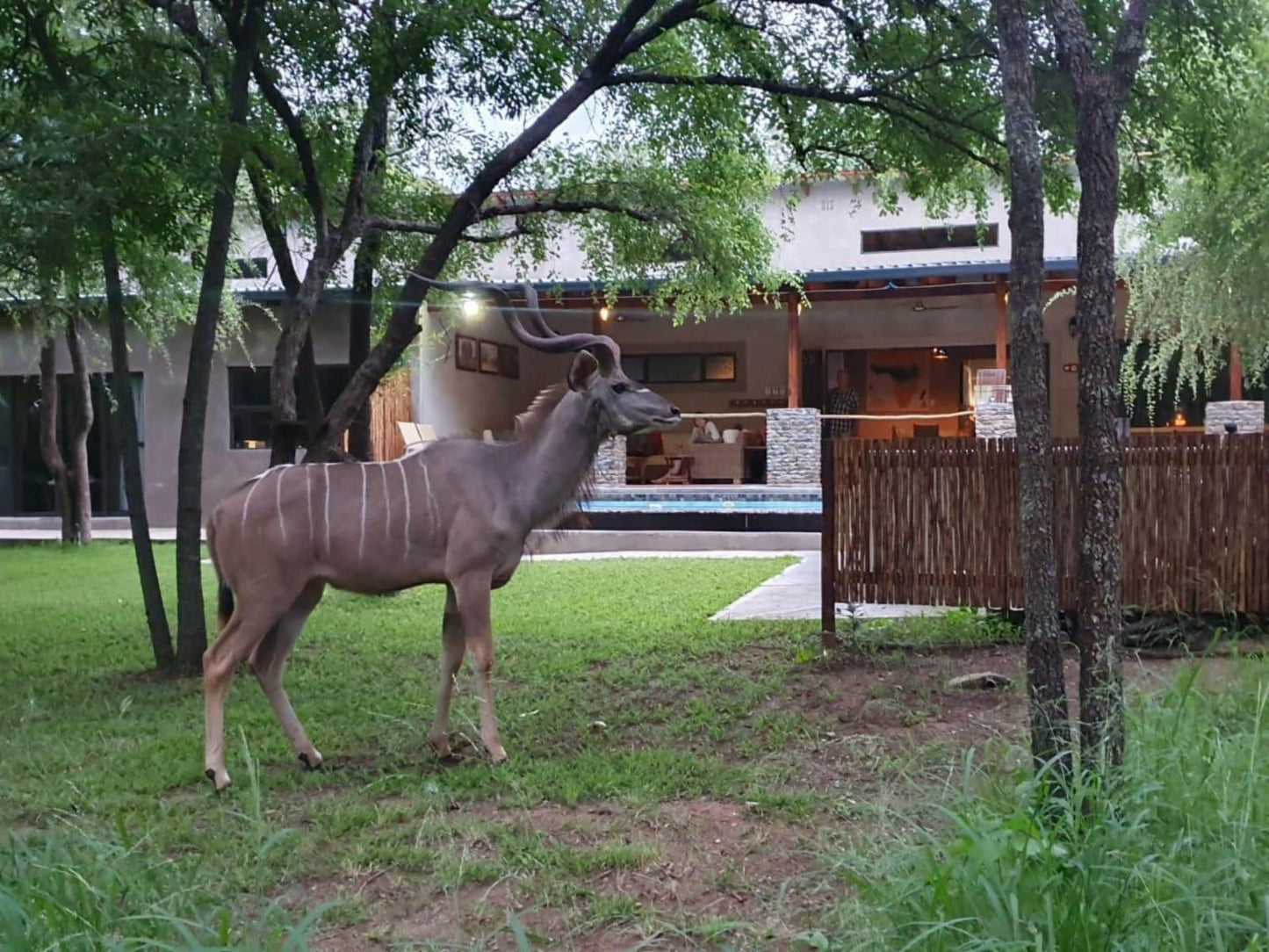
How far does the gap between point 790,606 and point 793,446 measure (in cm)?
789

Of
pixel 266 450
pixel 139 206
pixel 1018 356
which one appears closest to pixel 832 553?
pixel 1018 356

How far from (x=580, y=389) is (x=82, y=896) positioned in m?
3.15

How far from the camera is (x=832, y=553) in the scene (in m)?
7.68

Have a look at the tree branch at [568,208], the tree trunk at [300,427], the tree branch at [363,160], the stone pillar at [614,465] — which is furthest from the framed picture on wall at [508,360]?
the tree branch at [363,160]

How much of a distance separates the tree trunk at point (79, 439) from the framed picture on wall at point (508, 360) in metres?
7.26

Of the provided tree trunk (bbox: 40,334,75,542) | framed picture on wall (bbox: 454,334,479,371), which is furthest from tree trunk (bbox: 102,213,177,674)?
framed picture on wall (bbox: 454,334,479,371)

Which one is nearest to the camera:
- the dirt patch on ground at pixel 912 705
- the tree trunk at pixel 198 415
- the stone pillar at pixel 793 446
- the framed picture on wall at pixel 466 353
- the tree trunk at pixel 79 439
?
the dirt patch on ground at pixel 912 705

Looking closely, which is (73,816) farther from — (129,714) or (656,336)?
(656,336)

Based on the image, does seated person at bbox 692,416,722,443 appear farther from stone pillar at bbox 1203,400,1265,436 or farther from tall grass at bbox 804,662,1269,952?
tall grass at bbox 804,662,1269,952

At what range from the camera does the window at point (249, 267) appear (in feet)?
44.8

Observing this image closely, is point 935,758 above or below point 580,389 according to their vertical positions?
below

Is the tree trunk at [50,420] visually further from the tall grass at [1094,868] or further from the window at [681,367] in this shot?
the tall grass at [1094,868]

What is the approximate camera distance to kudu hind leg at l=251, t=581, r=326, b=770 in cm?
520

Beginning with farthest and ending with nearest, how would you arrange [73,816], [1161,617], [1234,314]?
[1234,314]
[1161,617]
[73,816]
